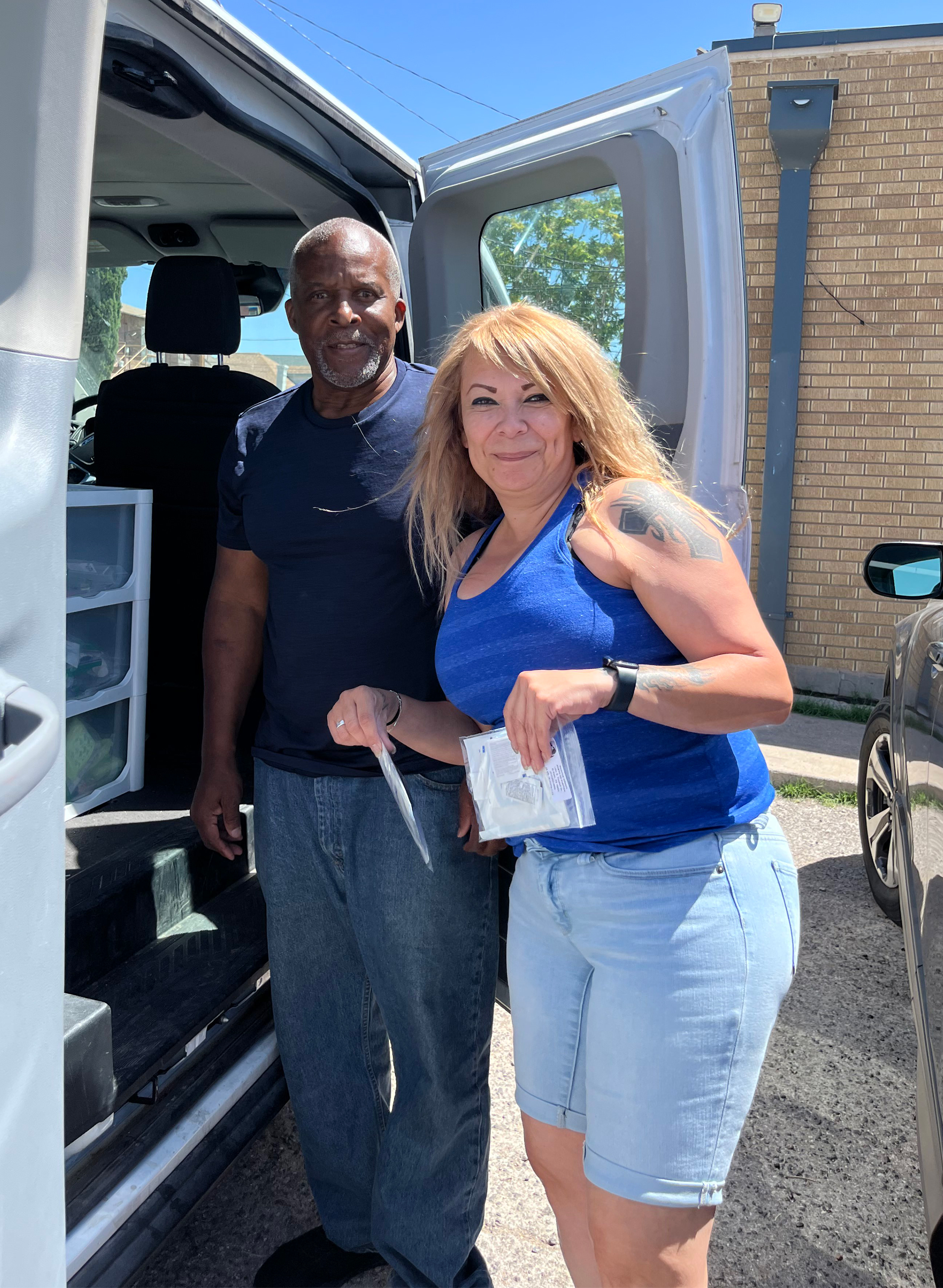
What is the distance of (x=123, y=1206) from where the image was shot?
5.28 feet

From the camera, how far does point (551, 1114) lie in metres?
1.63

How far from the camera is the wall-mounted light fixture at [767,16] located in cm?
825

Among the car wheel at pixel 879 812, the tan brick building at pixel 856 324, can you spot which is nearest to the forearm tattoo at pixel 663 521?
the car wheel at pixel 879 812

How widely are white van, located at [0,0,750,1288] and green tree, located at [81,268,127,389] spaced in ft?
2.73

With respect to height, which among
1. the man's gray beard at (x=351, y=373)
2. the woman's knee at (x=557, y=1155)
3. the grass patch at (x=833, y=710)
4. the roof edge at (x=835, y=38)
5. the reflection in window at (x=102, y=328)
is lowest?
the woman's knee at (x=557, y=1155)

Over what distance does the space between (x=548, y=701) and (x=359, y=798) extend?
2.38ft

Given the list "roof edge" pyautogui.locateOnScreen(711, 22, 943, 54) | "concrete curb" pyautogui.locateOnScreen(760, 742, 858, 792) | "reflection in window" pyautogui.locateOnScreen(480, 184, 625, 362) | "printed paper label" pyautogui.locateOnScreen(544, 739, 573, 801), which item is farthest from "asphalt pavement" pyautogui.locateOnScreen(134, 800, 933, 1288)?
"roof edge" pyautogui.locateOnScreen(711, 22, 943, 54)

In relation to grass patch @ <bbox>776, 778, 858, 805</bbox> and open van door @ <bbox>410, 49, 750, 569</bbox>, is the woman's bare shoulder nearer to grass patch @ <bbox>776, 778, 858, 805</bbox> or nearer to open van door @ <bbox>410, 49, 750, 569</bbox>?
open van door @ <bbox>410, 49, 750, 569</bbox>

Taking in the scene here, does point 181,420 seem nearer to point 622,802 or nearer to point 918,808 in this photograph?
point 622,802

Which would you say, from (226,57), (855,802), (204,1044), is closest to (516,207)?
(226,57)

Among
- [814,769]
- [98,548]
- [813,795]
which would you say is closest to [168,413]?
[98,548]

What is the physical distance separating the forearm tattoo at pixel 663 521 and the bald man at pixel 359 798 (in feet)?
1.80

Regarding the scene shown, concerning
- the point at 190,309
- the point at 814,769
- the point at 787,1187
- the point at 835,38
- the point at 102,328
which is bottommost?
the point at 787,1187

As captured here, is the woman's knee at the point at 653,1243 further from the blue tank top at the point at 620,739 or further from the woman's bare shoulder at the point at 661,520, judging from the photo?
the woman's bare shoulder at the point at 661,520
